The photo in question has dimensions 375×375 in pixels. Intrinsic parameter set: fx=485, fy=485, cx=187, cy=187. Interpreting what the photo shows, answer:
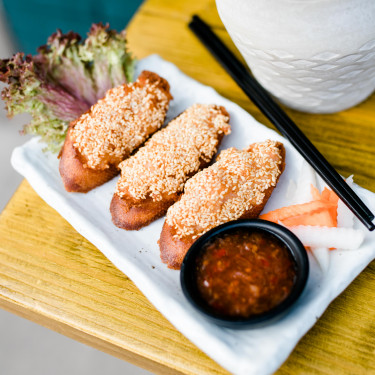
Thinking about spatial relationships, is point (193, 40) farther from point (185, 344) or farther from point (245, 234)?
point (185, 344)

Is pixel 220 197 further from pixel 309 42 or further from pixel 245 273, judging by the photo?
pixel 309 42

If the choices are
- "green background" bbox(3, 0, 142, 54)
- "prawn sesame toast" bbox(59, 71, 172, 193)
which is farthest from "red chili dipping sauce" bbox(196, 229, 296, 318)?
"green background" bbox(3, 0, 142, 54)

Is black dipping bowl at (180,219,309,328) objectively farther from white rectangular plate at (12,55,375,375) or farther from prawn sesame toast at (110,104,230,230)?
prawn sesame toast at (110,104,230,230)

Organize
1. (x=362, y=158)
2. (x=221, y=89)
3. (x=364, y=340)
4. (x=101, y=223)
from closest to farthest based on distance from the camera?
1. (x=364, y=340)
2. (x=101, y=223)
3. (x=362, y=158)
4. (x=221, y=89)

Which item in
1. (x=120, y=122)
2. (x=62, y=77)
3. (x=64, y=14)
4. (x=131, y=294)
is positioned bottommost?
(x=131, y=294)

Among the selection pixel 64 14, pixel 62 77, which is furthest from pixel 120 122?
pixel 64 14

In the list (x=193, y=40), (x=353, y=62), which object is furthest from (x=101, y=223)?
(x=193, y=40)
